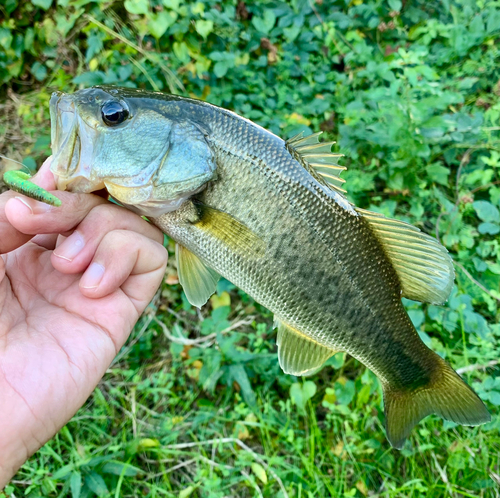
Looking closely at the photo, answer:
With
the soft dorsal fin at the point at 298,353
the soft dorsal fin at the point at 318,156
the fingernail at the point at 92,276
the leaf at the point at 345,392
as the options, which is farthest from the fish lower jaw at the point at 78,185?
the leaf at the point at 345,392

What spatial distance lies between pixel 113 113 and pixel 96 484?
6.11 ft

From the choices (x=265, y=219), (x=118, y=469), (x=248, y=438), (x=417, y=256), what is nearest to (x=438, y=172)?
(x=417, y=256)

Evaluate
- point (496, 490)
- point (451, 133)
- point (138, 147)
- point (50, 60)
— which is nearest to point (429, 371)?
point (496, 490)

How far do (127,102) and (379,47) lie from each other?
2.74 m

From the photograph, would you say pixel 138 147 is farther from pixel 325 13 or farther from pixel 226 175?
pixel 325 13

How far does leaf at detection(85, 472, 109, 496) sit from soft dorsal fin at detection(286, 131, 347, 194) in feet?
6.21

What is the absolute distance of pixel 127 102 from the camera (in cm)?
140

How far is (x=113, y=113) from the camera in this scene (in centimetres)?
136

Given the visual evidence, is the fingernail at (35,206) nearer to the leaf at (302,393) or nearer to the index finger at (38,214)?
the index finger at (38,214)

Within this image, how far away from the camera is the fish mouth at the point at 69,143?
4.26 ft

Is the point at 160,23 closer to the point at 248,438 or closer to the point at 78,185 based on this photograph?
the point at 78,185

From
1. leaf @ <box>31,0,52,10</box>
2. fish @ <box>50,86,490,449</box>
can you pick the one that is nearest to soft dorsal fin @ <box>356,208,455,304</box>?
fish @ <box>50,86,490,449</box>

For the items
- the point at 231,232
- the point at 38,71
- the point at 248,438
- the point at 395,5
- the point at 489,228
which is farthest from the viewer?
the point at 38,71

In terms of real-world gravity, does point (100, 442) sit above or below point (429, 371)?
below
